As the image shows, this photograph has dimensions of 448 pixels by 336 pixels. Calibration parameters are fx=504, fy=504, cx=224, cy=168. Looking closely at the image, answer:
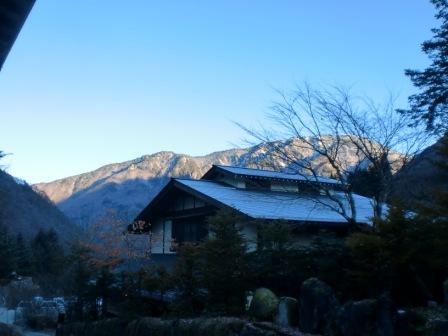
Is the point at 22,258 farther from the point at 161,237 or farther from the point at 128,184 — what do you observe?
the point at 128,184

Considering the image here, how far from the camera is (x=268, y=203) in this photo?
63.0 feet

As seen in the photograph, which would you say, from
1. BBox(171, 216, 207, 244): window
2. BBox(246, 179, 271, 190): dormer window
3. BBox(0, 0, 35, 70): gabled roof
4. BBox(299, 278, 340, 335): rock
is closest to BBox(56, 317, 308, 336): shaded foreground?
BBox(299, 278, 340, 335): rock

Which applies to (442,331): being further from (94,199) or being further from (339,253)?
(94,199)

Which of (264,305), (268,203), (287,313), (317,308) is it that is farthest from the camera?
(268,203)

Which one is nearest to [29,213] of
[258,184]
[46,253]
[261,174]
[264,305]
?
[46,253]

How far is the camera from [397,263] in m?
8.45

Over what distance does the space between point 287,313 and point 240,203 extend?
9.56 metres

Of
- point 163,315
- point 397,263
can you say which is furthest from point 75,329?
point 397,263

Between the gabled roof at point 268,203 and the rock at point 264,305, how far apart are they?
6.07 meters

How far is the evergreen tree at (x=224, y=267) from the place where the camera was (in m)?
10.7

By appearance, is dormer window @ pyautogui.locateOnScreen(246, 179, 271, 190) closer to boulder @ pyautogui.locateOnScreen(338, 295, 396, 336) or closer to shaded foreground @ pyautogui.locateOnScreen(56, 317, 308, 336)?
shaded foreground @ pyautogui.locateOnScreen(56, 317, 308, 336)

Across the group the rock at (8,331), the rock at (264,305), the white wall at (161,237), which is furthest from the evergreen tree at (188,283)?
the white wall at (161,237)

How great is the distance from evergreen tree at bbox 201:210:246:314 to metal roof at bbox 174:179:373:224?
4.92 m

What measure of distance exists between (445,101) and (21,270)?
112 ft
